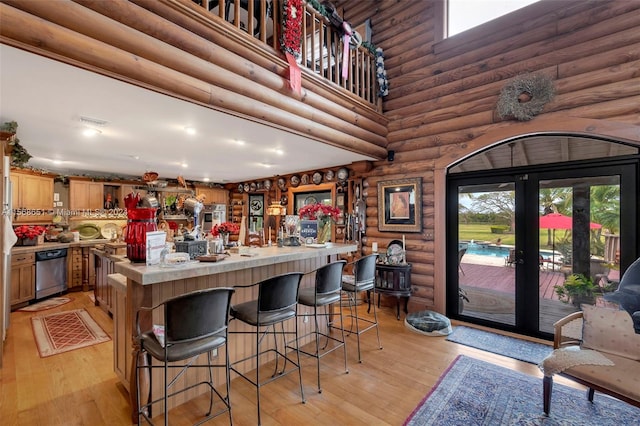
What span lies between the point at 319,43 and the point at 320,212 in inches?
91.1

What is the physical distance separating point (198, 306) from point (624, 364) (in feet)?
10.1

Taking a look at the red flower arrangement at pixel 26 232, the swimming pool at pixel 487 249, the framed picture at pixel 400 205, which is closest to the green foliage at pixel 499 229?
the swimming pool at pixel 487 249

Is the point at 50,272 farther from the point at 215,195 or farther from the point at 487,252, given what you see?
the point at 487,252

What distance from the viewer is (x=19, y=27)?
1.62 meters

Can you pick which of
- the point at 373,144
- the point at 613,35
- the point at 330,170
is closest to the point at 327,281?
the point at 373,144

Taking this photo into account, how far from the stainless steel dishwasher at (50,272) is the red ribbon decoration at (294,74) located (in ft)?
17.8

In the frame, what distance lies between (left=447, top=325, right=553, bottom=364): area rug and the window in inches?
171

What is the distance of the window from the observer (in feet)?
13.0

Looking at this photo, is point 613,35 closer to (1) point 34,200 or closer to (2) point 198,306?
(2) point 198,306

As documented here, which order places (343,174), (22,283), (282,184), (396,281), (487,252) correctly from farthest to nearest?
(282,184)
(343,174)
(22,283)
(396,281)
(487,252)

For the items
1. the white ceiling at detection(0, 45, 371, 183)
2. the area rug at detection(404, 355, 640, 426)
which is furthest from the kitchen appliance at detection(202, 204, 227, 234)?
the area rug at detection(404, 355, 640, 426)

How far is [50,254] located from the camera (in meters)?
5.27

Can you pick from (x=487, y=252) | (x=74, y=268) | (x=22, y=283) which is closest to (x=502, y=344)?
(x=487, y=252)

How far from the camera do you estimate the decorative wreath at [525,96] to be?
139 inches
